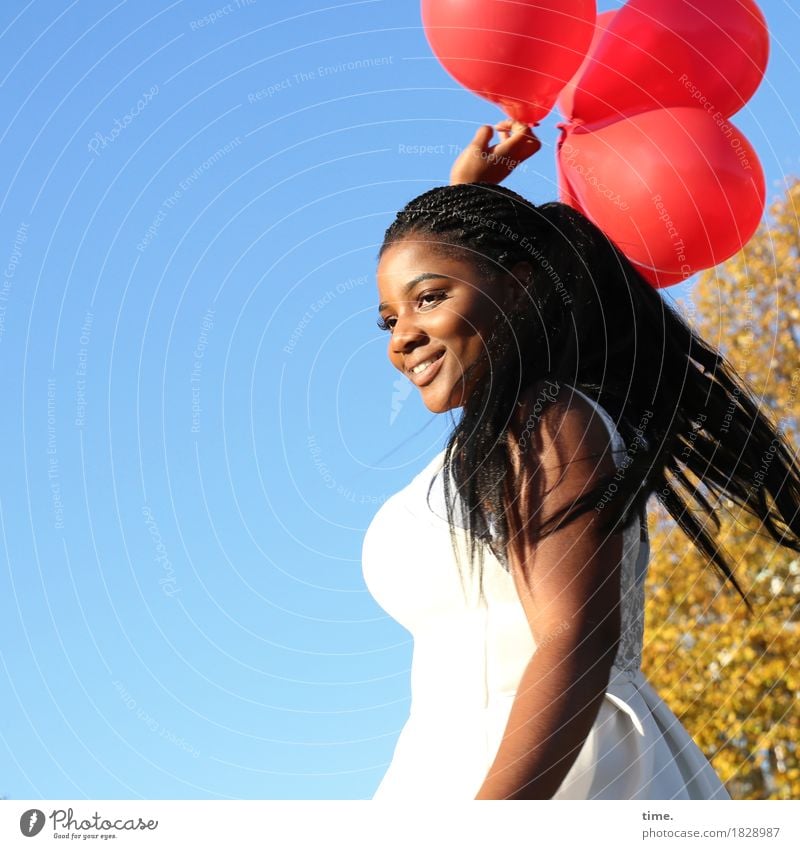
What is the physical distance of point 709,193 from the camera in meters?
4.22

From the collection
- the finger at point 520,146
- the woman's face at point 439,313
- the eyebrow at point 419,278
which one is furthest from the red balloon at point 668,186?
the eyebrow at point 419,278

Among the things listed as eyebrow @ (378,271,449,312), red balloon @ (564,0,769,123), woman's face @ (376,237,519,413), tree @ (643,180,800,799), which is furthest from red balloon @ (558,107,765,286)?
tree @ (643,180,800,799)

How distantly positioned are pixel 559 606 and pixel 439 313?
0.99 m

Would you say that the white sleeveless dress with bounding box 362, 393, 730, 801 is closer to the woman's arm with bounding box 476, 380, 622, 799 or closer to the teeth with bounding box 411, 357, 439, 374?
the woman's arm with bounding box 476, 380, 622, 799

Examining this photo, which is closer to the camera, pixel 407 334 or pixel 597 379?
pixel 407 334

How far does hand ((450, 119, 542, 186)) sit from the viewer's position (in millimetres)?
4117

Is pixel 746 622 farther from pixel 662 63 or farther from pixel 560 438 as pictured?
pixel 560 438

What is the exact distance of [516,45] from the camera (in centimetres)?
408

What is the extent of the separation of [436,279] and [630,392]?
2.51 feet

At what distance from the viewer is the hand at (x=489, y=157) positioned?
13.5ft

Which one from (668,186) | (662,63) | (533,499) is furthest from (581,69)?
(533,499)

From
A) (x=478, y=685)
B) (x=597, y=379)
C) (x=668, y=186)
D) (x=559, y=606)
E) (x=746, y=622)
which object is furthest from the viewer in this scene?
(x=746, y=622)
